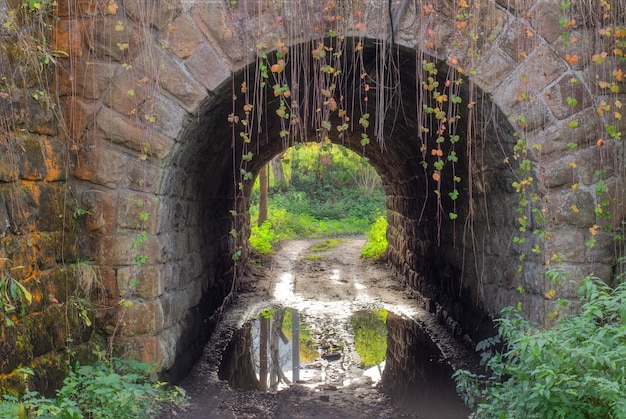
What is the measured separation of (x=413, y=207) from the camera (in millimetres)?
Result: 9484

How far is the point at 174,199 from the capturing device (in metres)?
4.86

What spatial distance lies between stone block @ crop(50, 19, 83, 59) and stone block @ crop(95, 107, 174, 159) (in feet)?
1.55

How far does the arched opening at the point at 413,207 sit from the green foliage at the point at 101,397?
554 mm

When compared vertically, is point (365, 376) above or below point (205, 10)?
below

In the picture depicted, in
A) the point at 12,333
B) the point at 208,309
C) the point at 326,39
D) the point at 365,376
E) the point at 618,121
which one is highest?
the point at 326,39

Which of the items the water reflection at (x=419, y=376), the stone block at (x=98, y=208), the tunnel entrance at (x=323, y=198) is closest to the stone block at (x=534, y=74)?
the water reflection at (x=419, y=376)

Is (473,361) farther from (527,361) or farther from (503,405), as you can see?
Result: (527,361)

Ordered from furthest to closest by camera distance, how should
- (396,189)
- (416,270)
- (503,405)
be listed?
(396,189) → (416,270) → (503,405)

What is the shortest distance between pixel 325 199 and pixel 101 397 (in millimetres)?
22050

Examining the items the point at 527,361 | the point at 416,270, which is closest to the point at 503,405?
the point at 527,361

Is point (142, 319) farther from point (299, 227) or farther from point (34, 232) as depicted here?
point (299, 227)

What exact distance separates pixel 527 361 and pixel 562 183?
1.49 m

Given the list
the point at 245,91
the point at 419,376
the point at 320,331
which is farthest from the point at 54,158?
the point at 320,331

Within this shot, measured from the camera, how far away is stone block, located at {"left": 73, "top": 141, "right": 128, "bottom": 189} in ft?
13.6
